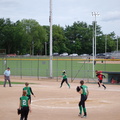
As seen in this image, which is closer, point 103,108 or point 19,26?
point 103,108

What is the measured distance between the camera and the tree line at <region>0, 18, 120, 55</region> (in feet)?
327

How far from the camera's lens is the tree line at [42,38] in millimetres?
99731

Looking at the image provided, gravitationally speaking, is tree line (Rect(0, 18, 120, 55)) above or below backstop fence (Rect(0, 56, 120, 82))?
above

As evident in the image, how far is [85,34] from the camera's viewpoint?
119938mm

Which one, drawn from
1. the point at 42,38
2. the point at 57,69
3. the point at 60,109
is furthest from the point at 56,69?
the point at 42,38

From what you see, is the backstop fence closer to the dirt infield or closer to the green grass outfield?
the green grass outfield

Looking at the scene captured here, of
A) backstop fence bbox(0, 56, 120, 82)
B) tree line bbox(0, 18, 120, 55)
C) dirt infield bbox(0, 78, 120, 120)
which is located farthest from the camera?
tree line bbox(0, 18, 120, 55)

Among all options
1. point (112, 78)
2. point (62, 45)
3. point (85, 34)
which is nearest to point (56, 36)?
point (62, 45)

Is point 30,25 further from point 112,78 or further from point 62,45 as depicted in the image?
point 112,78

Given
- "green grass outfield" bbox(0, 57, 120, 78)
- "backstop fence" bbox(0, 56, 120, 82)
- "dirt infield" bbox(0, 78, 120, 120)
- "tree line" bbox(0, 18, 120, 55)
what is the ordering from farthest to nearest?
"tree line" bbox(0, 18, 120, 55), "green grass outfield" bbox(0, 57, 120, 78), "backstop fence" bbox(0, 56, 120, 82), "dirt infield" bbox(0, 78, 120, 120)

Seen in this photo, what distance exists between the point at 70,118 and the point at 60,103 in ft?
14.0

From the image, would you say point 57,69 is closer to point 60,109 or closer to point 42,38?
point 60,109

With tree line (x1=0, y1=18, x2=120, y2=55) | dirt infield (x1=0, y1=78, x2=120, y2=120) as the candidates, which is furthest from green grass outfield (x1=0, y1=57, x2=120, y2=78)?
tree line (x1=0, y1=18, x2=120, y2=55)

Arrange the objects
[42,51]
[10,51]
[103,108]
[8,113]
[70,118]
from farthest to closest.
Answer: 1. [42,51]
2. [10,51]
3. [103,108]
4. [8,113]
5. [70,118]
